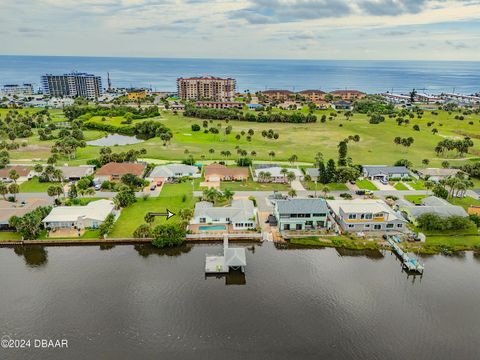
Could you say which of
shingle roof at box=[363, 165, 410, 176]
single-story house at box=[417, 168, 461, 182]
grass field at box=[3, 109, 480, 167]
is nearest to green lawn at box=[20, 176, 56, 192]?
grass field at box=[3, 109, 480, 167]

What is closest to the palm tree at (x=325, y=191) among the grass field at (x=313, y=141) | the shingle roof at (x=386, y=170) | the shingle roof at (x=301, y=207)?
the shingle roof at (x=301, y=207)

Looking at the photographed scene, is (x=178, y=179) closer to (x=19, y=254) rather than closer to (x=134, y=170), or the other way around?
(x=134, y=170)

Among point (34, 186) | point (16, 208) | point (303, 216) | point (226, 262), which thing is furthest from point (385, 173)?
point (34, 186)

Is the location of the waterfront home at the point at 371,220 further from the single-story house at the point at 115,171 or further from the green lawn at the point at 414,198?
the single-story house at the point at 115,171

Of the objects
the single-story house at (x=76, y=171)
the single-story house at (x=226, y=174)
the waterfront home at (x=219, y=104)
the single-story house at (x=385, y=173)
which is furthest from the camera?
the waterfront home at (x=219, y=104)

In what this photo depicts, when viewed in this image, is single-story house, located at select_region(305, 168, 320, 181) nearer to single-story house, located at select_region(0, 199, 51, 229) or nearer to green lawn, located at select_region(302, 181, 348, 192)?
green lawn, located at select_region(302, 181, 348, 192)

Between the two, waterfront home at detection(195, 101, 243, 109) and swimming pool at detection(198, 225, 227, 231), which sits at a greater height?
waterfront home at detection(195, 101, 243, 109)

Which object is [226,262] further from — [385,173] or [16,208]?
[385,173]
